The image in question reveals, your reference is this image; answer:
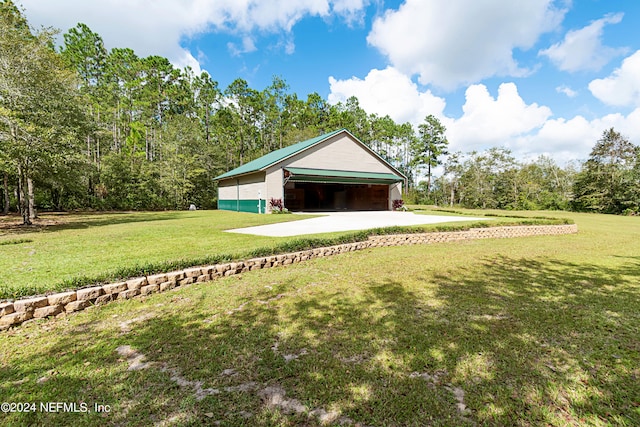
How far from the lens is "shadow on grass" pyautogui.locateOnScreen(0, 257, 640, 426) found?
6.40ft

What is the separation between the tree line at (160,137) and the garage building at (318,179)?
7453 mm

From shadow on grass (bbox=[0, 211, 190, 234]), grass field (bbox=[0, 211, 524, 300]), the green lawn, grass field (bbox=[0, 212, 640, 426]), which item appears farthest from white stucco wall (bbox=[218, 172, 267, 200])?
grass field (bbox=[0, 212, 640, 426])

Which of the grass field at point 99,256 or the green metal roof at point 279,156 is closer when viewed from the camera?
the grass field at point 99,256

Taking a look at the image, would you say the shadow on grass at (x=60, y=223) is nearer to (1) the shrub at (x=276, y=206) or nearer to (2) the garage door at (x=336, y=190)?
(1) the shrub at (x=276, y=206)

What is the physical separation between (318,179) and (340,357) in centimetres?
1774

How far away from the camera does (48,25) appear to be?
1172 cm

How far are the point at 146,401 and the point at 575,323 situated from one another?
15.3 ft

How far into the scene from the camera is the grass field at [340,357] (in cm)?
196

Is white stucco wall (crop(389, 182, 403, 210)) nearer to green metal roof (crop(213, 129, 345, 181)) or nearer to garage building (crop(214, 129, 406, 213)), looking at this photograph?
garage building (crop(214, 129, 406, 213))

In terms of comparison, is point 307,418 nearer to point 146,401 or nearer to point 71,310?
point 146,401

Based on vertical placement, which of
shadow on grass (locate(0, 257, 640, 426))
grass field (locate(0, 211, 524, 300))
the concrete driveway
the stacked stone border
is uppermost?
the concrete driveway

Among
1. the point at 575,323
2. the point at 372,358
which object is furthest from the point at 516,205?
the point at 372,358

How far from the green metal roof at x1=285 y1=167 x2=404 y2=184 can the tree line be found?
38.2ft

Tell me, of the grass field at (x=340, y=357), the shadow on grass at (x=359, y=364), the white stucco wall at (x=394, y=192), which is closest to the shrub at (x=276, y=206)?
the white stucco wall at (x=394, y=192)
